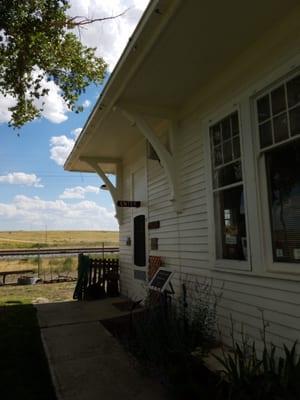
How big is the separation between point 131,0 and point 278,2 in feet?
9.59

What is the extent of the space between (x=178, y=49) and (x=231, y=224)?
2.27 metres

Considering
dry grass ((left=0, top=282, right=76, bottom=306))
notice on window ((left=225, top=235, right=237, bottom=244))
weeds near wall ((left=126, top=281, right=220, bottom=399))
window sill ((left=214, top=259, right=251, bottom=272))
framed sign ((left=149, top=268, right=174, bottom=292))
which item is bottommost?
dry grass ((left=0, top=282, right=76, bottom=306))

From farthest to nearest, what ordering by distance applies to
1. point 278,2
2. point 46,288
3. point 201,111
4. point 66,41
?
point 46,288, point 66,41, point 201,111, point 278,2

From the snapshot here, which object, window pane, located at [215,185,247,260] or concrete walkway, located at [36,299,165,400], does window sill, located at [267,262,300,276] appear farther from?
concrete walkway, located at [36,299,165,400]

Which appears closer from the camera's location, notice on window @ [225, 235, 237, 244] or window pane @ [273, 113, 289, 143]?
window pane @ [273, 113, 289, 143]

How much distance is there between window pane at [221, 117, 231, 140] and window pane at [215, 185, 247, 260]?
2.37ft

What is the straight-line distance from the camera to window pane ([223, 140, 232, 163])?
14.8ft

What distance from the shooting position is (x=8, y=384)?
3760mm

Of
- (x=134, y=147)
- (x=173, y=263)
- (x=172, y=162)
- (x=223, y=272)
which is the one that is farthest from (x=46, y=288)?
(x=223, y=272)

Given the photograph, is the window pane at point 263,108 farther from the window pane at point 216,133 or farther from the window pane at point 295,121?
the window pane at point 216,133

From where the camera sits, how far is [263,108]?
3896mm

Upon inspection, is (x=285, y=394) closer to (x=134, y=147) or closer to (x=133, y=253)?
(x=133, y=253)

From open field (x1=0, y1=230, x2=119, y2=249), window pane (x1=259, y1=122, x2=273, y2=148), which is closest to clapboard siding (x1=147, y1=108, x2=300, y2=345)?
window pane (x1=259, y1=122, x2=273, y2=148)

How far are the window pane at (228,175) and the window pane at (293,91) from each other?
104cm
